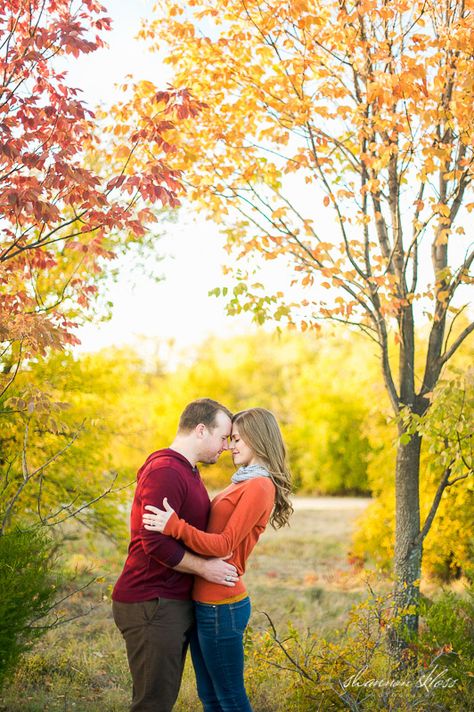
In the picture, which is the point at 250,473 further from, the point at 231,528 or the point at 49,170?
the point at 49,170

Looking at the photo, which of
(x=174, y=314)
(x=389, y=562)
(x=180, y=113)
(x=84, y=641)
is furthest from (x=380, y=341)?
(x=174, y=314)

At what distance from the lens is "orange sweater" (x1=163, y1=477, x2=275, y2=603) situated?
2979 mm

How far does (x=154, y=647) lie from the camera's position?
119 inches

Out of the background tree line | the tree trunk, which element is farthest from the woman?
the tree trunk

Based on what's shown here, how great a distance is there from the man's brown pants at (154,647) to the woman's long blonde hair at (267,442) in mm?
702

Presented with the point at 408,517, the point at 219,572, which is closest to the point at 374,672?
the point at 408,517

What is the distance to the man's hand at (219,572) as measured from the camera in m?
3.04

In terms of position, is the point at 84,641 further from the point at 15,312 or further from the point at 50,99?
the point at 50,99

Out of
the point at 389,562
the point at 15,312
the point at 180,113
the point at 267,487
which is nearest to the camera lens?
the point at 267,487

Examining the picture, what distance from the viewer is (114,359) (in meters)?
8.09

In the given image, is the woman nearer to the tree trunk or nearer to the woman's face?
the woman's face

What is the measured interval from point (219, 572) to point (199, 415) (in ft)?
2.26

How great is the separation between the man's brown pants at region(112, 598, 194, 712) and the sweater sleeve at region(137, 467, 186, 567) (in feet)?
0.73

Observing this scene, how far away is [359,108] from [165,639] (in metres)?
3.76
